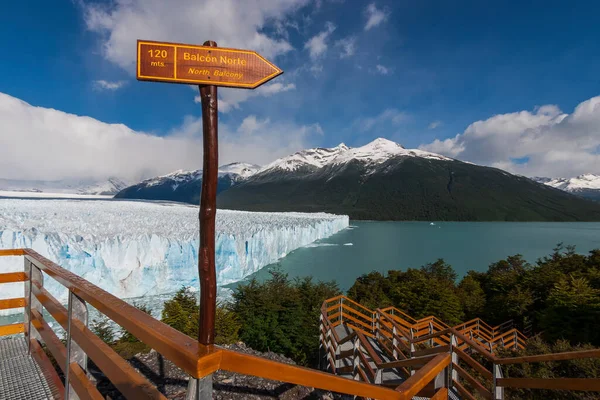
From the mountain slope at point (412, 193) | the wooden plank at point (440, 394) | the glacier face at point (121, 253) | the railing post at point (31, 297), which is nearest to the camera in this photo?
the wooden plank at point (440, 394)

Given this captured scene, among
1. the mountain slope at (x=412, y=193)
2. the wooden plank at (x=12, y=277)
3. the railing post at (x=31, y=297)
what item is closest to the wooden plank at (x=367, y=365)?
the railing post at (x=31, y=297)

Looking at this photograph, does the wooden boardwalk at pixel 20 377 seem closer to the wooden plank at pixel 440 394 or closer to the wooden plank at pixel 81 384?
the wooden plank at pixel 81 384

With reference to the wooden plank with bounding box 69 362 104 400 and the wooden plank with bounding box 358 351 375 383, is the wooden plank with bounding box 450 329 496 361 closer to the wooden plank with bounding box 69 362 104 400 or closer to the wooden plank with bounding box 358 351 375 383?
the wooden plank with bounding box 358 351 375 383

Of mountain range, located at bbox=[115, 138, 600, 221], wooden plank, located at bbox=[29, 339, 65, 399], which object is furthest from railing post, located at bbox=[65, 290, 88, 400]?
mountain range, located at bbox=[115, 138, 600, 221]

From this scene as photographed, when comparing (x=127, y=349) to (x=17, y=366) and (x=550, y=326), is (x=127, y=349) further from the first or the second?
(x=550, y=326)

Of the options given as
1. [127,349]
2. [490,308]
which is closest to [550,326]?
[490,308]

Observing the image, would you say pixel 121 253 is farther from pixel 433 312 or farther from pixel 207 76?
pixel 207 76
